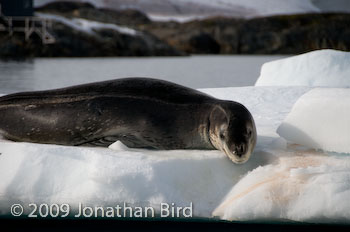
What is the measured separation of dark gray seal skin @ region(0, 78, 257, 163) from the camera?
3314 mm

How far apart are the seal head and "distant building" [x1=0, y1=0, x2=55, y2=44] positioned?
2539cm

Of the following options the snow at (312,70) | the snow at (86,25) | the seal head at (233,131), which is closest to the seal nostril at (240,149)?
the seal head at (233,131)

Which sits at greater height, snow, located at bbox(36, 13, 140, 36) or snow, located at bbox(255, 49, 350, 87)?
snow, located at bbox(255, 49, 350, 87)

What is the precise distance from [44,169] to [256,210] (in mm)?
1207

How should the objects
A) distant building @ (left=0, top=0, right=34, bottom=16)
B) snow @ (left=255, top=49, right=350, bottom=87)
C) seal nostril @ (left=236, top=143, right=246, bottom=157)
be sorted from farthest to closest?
distant building @ (left=0, top=0, right=34, bottom=16) < snow @ (left=255, top=49, right=350, bottom=87) < seal nostril @ (left=236, top=143, right=246, bottom=157)

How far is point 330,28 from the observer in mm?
35406

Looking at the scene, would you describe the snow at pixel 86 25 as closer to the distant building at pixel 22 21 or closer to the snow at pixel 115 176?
the distant building at pixel 22 21

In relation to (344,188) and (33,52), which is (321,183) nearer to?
(344,188)

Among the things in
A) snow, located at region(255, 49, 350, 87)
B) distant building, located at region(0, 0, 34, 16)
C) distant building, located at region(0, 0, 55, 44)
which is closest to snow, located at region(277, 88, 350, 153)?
snow, located at region(255, 49, 350, 87)

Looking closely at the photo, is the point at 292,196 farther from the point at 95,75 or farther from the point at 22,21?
the point at 22,21

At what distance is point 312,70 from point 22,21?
77.1 ft

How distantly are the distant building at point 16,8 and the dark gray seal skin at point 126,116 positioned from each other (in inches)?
1055

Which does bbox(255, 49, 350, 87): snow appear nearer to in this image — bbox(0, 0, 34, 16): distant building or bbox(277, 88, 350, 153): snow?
bbox(277, 88, 350, 153): snow

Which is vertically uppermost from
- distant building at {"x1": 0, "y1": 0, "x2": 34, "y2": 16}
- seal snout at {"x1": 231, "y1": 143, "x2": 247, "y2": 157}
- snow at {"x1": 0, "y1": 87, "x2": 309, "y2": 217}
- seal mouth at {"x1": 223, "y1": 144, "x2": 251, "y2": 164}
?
seal snout at {"x1": 231, "y1": 143, "x2": 247, "y2": 157}
